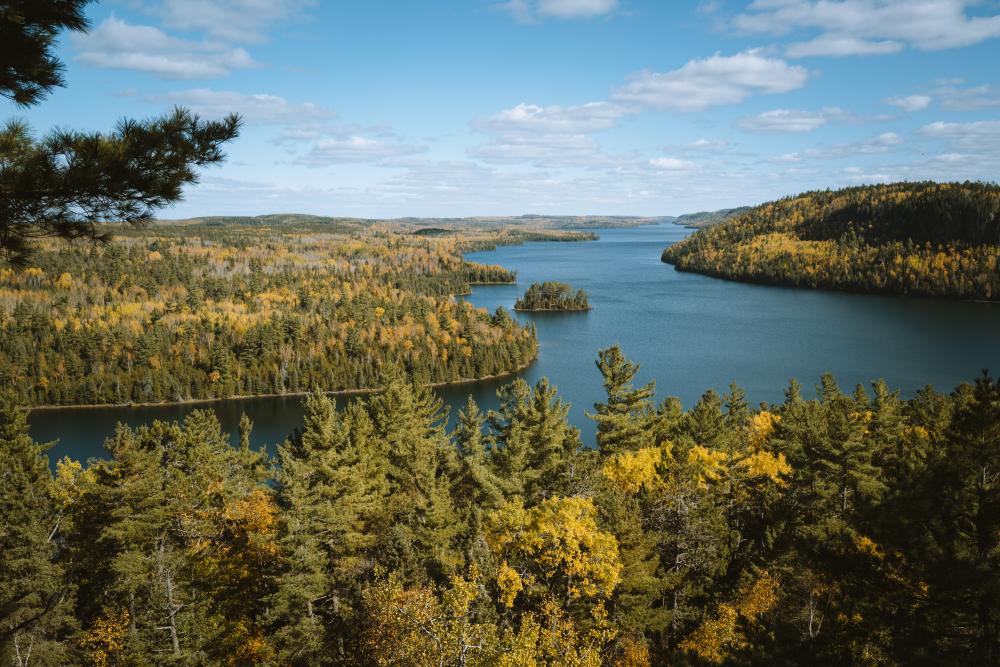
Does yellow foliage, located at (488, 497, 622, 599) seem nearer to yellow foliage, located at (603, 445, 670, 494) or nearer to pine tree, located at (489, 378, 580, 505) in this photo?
pine tree, located at (489, 378, 580, 505)

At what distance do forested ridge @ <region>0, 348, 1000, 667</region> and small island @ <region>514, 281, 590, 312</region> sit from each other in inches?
4271

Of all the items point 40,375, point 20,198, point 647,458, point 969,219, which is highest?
point 969,219

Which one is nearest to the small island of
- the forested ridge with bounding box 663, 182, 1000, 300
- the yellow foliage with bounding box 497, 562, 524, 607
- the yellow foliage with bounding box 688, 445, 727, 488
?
the forested ridge with bounding box 663, 182, 1000, 300

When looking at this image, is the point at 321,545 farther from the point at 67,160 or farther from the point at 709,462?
the point at 67,160

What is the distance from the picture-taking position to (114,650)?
21.8 meters

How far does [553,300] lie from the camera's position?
143375 mm

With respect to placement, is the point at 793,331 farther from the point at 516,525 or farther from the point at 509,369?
the point at 516,525

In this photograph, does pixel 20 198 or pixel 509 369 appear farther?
pixel 509 369

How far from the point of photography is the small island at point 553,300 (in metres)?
141

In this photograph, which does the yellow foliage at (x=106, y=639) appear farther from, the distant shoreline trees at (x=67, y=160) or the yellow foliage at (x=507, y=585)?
the distant shoreline trees at (x=67, y=160)

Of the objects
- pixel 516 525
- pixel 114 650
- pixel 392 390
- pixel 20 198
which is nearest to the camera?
pixel 20 198

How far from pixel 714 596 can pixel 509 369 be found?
73320mm

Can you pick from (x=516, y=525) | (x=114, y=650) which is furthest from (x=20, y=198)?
(x=114, y=650)

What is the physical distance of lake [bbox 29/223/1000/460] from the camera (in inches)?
2977
